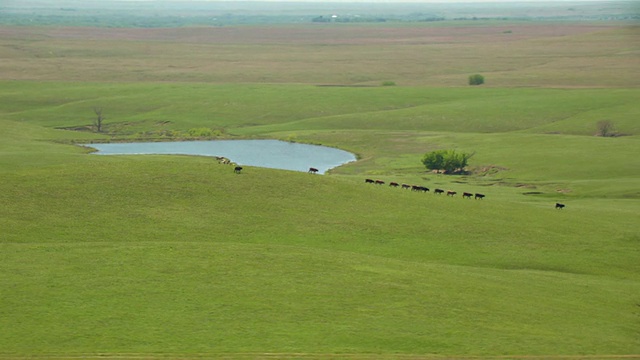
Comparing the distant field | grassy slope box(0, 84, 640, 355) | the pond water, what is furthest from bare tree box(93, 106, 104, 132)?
grassy slope box(0, 84, 640, 355)

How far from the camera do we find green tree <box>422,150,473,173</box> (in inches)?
3081

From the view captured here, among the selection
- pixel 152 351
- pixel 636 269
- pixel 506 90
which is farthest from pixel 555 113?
pixel 152 351

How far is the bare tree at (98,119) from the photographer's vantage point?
4325 inches

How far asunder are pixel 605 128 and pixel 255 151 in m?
36.8

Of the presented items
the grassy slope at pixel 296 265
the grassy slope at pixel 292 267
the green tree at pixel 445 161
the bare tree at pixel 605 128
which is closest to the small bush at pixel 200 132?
the green tree at pixel 445 161

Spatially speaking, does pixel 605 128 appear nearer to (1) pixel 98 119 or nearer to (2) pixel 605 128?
(2) pixel 605 128

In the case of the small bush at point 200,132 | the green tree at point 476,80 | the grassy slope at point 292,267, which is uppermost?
the green tree at point 476,80

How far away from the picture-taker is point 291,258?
36.7m

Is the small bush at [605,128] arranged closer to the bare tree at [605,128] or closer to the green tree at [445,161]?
the bare tree at [605,128]

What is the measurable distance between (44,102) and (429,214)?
293 ft

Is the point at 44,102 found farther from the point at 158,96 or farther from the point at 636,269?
the point at 636,269

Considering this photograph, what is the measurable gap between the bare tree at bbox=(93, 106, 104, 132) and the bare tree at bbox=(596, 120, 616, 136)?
54.0m

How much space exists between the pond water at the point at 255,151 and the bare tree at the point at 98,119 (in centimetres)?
1541

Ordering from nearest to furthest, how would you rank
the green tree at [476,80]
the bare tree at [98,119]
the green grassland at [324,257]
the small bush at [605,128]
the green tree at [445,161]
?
the green grassland at [324,257], the green tree at [445,161], the small bush at [605,128], the bare tree at [98,119], the green tree at [476,80]
